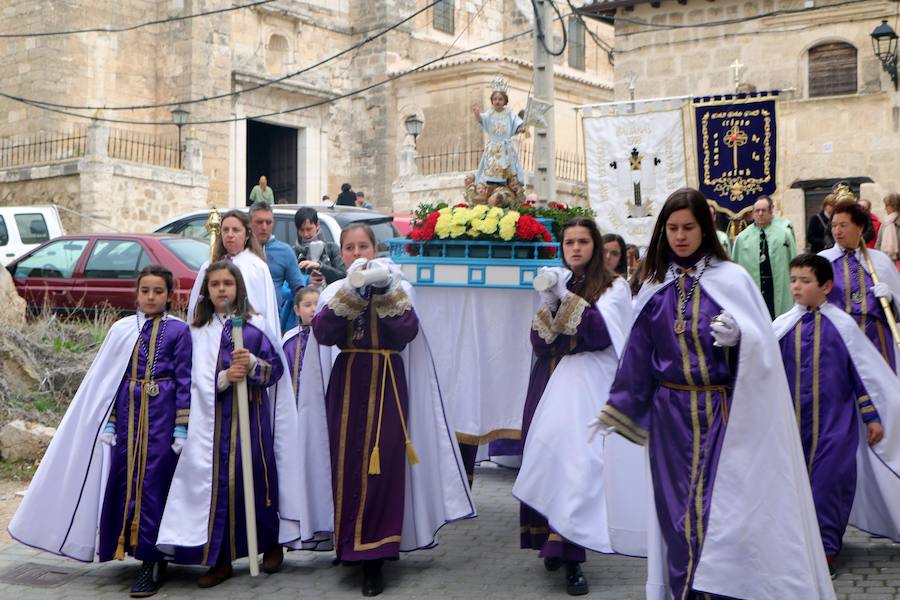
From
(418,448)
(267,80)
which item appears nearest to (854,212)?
(418,448)

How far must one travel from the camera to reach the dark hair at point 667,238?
4691mm

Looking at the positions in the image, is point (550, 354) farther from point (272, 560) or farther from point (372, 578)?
point (272, 560)

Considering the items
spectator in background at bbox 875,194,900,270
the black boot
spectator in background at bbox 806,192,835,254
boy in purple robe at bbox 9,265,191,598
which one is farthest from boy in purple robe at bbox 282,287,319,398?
spectator in background at bbox 875,194,900,270

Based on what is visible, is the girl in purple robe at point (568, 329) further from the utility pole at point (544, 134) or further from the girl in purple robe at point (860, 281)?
the utility pole at point (544, 134)

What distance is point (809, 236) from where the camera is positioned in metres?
11.7

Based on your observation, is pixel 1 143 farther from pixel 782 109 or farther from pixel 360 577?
pixel 360 577

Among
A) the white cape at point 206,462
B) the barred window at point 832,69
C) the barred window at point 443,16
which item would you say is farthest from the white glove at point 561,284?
the barred window at point 443,16

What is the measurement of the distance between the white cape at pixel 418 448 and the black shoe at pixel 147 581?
36.4 inches

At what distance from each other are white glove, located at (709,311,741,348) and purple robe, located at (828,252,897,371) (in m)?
2.80

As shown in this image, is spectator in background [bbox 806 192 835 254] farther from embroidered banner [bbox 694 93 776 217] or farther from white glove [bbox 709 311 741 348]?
white glove [bbox 709 311 741 348]

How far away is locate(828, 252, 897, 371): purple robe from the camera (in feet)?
22.9

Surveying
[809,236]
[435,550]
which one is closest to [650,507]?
[435,550]

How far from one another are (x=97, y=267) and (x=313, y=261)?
17.5 ft

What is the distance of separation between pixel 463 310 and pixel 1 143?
22.8 m
